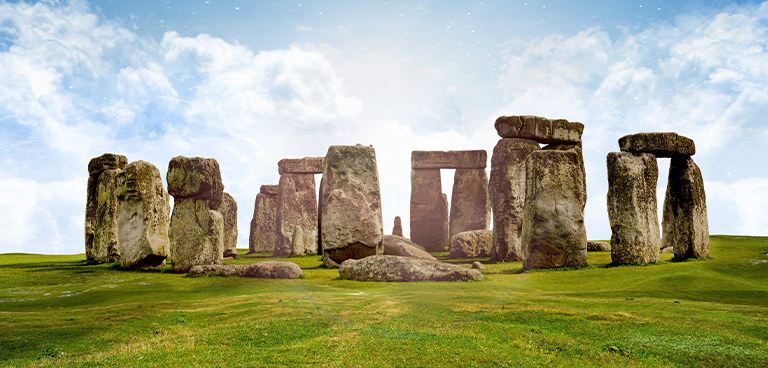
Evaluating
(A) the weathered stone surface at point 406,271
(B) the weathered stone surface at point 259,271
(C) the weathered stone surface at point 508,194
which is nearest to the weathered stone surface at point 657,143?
→ (C) the weathered stone surface at point 508,194

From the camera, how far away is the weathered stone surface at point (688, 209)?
49.4 feet

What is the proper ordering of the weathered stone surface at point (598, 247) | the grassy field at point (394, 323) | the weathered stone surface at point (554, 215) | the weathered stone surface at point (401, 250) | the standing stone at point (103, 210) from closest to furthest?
1. the grassy field at point (394, 323)
2. the weathered stone surface at point (554, 215)
3. the weathered stone surface at point (401, 250)
4. the standing stone at point (103, 210)
5. the weathered stone surface at point (598, 247)

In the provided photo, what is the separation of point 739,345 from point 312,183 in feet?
65.2

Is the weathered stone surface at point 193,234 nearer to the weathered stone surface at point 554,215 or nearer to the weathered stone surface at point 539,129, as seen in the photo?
the weathered stone surface at point 554,215

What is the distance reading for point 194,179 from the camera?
14.2m

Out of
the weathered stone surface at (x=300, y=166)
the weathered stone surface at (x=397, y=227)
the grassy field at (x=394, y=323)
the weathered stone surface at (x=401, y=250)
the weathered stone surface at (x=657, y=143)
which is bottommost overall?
the grassy field at (x=394, y=323)

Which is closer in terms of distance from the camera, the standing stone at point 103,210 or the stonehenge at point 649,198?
the stonehenge at point 649,198

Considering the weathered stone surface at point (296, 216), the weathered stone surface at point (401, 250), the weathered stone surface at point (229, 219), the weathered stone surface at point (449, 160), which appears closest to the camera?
the weathered stone surface at point (401, 250)

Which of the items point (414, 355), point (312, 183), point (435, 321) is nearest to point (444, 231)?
point (312, 183)

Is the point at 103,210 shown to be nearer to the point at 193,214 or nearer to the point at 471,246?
the point at 193,214

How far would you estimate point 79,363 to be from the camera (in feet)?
18.3

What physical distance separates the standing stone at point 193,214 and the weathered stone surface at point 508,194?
29.4ft

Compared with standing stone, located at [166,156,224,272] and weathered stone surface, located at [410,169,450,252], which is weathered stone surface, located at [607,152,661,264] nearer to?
weathered stone surface, located at [410,169,450,252]

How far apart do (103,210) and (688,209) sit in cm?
1826
